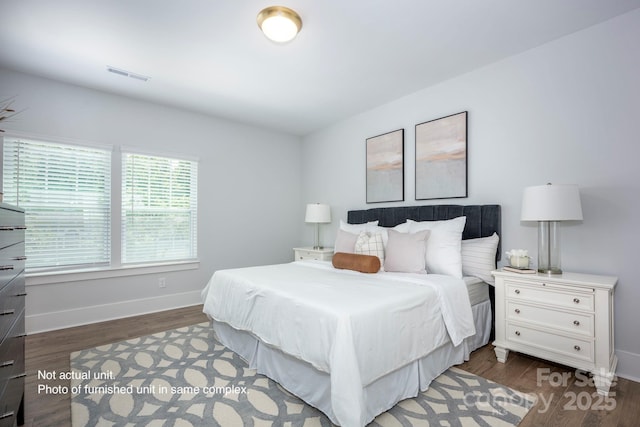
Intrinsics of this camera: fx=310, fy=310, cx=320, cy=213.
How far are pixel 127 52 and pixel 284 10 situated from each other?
5.14 feet

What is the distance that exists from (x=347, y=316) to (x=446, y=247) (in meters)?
1.53

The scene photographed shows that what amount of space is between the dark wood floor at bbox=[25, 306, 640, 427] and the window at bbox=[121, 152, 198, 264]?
3.51 feet

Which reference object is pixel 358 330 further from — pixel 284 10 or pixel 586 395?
pixel 284 10

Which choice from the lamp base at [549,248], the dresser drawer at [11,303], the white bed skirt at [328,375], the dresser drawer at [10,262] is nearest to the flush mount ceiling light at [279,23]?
the dresser drawer at [10,262]

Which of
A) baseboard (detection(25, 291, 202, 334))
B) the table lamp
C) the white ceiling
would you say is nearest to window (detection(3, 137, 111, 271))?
baseboard (detection(25, 291, 202, 334))

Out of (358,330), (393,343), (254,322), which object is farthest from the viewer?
(254,322)

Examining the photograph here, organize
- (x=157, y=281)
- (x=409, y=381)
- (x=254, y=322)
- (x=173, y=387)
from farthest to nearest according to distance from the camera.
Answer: (x=157, y=281) < (x=254, y=322) < (x=173, y=387) < (x=409, y=381)

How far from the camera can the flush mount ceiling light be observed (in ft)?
7.04

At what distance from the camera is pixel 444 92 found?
334 centimetres

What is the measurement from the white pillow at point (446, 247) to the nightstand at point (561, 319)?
1.13ft

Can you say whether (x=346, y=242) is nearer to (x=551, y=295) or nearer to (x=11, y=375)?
(x=551, y=295)

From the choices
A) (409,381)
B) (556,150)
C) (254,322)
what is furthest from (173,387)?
(556,150)

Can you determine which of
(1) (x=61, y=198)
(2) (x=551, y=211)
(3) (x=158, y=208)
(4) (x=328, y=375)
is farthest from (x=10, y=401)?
(2) (x=551, y=211)

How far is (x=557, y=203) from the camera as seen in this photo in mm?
2230
